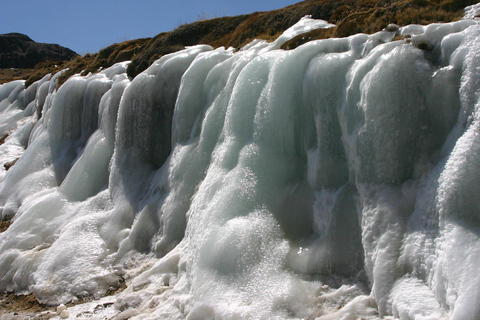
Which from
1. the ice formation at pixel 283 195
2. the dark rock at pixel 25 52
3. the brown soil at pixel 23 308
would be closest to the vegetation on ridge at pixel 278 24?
the ice formation at pixel 283 195

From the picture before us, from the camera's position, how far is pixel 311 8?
11500 mm

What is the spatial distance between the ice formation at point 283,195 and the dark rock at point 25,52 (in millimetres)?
32145

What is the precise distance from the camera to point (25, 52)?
4188cm

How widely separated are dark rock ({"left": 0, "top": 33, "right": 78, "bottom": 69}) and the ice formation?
105 ft

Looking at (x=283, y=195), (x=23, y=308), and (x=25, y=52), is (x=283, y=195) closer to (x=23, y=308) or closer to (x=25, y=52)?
(x=23, y=308)

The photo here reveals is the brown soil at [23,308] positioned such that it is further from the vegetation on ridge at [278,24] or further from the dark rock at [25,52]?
the dark rock at [25,52]

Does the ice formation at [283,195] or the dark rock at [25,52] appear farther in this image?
the dark rock at [25,52]

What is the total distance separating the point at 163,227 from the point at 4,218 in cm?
545

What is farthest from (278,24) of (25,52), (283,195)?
(25,52)

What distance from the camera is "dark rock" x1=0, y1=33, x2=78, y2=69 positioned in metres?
39.7

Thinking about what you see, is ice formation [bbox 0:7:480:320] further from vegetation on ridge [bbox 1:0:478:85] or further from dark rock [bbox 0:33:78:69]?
dark rock [bbox 0:33:78:69]

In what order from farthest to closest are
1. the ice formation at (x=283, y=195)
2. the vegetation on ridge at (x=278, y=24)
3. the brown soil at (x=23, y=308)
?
the vegetation on ridge at (x=278, y=24) < the brown soil at (x=23, y=308) < the ice formation at (x=283, y=195)

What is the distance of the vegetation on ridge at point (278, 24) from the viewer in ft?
23.7

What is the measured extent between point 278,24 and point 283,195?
7.31 metres
